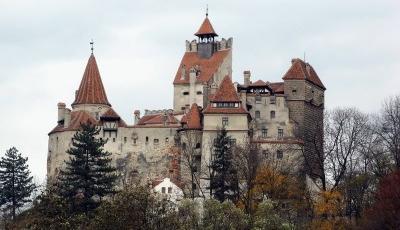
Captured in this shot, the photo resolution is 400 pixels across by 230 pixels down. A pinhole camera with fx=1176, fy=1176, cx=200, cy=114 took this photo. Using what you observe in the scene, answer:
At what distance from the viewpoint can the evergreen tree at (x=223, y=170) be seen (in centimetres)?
8544

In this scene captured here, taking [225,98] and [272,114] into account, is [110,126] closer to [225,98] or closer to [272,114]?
[225,98]

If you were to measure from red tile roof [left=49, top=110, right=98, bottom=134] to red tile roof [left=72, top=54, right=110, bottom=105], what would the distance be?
1478mm

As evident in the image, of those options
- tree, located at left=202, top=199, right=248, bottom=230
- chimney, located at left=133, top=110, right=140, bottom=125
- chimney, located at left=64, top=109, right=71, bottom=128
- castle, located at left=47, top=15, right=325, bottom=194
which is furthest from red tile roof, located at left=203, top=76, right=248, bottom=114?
tree, located at left=202, top=199, right=248, bottom=230

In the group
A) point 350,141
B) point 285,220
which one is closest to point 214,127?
point 350,141

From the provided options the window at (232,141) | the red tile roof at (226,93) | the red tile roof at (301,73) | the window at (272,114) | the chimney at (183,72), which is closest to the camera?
the window at (232,141)

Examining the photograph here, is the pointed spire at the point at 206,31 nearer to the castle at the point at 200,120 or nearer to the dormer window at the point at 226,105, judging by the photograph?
the castle at the point at 200,120

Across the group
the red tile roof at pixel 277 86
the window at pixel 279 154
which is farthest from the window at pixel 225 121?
the red tile roof at pixel 277 86

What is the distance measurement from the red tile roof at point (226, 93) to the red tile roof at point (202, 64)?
21.6 ft

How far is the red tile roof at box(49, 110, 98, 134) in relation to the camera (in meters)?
103

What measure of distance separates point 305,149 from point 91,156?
1919 cm

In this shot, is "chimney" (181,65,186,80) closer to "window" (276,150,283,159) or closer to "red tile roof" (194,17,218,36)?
"red tile roof" (194,17,218,36)

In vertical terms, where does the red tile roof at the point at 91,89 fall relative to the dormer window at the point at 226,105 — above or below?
above

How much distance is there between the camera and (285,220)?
7519 cm

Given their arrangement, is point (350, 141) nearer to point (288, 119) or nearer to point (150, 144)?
point (288, 119)
